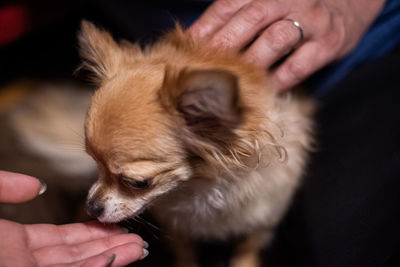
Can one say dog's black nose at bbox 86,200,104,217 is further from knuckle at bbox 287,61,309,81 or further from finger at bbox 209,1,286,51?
knuckle at bbox 287,61,309,81

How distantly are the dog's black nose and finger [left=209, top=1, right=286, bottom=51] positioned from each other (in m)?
0.50

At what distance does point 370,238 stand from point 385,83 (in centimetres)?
54

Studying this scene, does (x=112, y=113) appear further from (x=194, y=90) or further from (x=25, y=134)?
(x=25, y=134)

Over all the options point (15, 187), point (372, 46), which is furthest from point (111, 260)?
point (372, 46)

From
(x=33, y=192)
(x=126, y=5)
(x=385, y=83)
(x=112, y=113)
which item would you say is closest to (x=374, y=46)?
(x=385, y=83)

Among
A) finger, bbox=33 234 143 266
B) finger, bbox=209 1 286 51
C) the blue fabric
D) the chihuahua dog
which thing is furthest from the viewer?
the blue fabric

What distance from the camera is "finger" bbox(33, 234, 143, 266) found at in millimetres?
989

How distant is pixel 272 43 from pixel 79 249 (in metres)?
0.74

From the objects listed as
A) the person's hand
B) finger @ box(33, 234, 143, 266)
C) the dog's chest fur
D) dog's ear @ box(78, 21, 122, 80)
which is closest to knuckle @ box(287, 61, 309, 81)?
the person's hand

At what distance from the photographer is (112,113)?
91 centimetres

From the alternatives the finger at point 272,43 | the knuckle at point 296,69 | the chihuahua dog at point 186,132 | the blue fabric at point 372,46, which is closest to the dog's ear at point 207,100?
the chihuahua dog at point 186,132

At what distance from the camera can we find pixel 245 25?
111cm

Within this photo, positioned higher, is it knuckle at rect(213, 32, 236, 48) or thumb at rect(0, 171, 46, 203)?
knuckle at rect(213, 32, 236, 48)

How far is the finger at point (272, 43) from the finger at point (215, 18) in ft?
0.39
